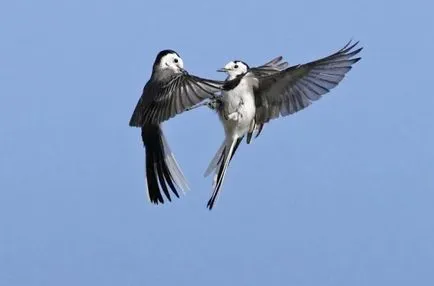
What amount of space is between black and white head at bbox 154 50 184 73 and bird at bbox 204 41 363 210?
326 millimetres

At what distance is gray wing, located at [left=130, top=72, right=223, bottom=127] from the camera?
8398 millimetres

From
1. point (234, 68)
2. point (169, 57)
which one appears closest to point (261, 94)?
point (234, 68)

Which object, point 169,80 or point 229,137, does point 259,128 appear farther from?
point 169,80

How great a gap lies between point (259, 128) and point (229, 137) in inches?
11.5

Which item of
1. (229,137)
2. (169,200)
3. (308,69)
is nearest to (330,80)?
(308,69)

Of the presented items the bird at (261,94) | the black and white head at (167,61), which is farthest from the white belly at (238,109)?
the black and white head at (167,61)

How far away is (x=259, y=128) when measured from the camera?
30.7ft

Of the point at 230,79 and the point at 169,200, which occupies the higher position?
the point at 230,79

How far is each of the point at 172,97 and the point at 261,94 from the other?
3.33 ft

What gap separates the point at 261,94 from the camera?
30.5ft

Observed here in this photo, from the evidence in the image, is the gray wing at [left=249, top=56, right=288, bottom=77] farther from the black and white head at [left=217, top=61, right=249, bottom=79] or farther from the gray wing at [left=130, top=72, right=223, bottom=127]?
the gray wing at [left=130, top=72, right=223, bottom=127]

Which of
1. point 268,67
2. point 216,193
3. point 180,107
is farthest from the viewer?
point 268,67

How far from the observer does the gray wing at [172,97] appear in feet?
27.6

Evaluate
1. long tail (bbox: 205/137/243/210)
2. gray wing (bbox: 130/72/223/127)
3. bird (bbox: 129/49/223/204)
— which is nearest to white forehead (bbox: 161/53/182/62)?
bird (bbox: 129/49/223/204)
